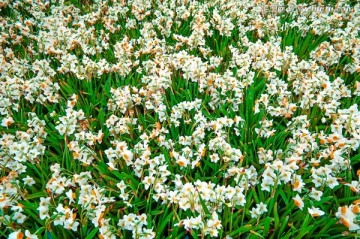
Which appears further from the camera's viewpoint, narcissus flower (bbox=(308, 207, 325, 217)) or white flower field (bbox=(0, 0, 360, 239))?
white flower field (bbox=(0, 0, 360, 239))

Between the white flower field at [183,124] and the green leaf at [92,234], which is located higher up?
the white flower field at [183,124]

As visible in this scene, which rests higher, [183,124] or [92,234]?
[183,124]

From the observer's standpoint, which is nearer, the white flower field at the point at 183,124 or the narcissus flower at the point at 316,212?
the narcissus flower at the point at 316,212

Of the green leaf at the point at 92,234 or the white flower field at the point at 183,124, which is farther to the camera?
the white flower field at the point at 183,124

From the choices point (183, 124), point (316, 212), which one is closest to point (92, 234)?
point (183, 124)

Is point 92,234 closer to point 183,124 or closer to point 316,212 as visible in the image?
point 183,124

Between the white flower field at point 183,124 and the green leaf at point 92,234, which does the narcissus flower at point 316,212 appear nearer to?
the white flower field at point 183,124

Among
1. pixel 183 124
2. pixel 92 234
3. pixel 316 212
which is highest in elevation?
pixel 183 124

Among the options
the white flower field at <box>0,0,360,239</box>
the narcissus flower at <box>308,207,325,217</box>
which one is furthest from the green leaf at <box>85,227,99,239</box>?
the narcissus flower at <box>308,207,325,217</box>

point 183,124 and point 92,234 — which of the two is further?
point 183,124

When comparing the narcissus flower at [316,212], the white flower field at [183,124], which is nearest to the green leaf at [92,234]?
the white flower field at [183,124]

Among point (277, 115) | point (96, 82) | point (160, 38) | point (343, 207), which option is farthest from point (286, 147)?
point (160, 38)

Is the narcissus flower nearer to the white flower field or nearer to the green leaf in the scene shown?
the white flower field
